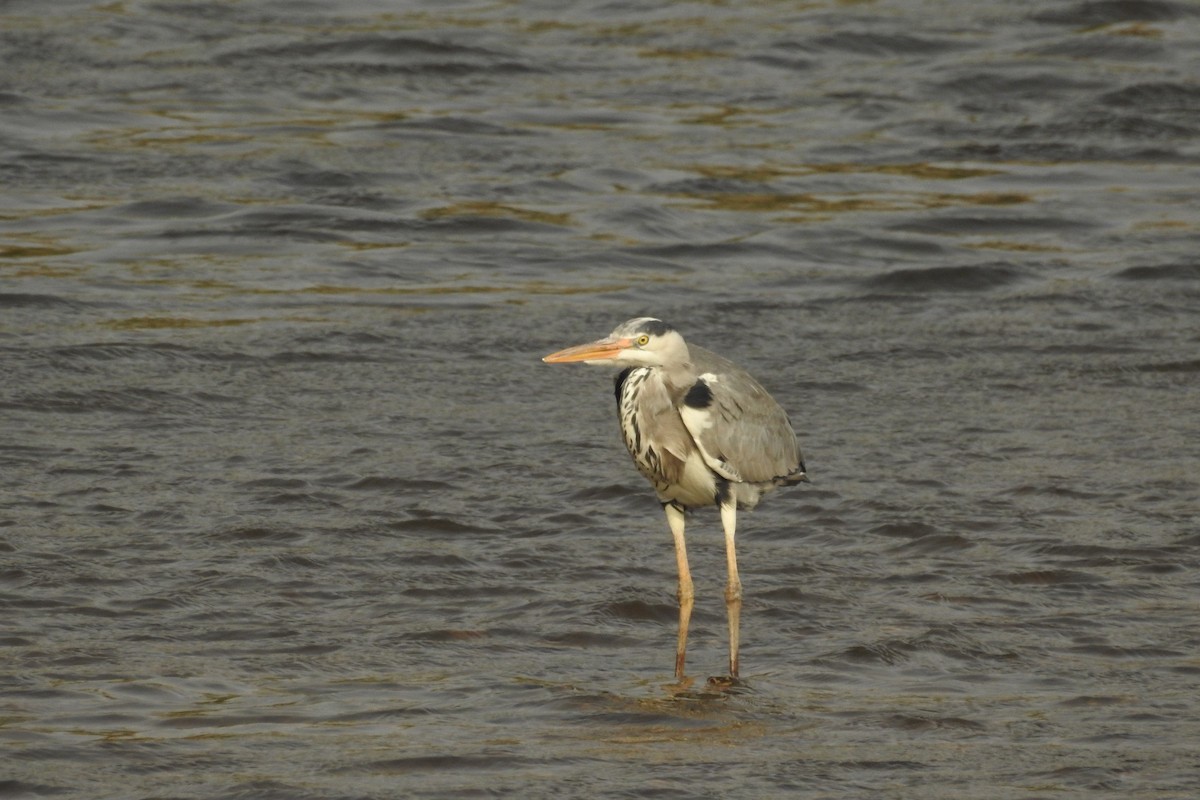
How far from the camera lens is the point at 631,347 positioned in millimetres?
7016

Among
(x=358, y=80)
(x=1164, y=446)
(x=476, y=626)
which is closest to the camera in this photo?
(x=476, y=626)

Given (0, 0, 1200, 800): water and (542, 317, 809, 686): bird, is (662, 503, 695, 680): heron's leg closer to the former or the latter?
(542, 317, 809, 686): bird

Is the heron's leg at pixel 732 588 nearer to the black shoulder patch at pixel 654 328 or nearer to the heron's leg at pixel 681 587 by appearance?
the heron's leg at pixel 681 587

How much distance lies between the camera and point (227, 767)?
5.80m

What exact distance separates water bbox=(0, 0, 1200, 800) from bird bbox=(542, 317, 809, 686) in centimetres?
34

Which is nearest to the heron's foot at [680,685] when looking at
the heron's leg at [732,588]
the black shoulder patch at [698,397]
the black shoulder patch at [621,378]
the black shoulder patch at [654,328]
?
the heron's leg at [732,588]

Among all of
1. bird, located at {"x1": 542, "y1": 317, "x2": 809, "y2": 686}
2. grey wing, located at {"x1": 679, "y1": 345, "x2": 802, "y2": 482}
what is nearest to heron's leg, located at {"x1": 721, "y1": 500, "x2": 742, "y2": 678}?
bird, located at {"x1": 542, "y1": 317, "x2": 809, "y2": 686}

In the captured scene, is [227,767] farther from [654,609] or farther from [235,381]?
[235,381]

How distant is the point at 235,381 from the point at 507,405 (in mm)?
1511

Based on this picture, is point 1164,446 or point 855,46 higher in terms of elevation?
point 855,46

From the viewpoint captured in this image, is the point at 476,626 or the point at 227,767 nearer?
the point at 227,767

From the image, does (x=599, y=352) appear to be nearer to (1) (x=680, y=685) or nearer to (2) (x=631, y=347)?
(2) (x=631, y=347)

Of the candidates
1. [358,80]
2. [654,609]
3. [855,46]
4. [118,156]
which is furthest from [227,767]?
[855,46]

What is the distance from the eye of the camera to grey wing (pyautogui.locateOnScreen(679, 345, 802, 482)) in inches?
281
